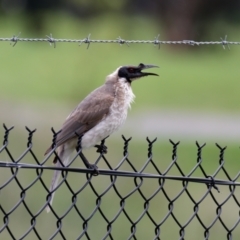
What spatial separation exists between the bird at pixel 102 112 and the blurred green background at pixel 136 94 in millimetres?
2663

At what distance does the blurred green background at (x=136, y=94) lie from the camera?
10.9 metres

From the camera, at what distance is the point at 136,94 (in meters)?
25.1

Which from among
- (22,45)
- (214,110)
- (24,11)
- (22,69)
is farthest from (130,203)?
(22,45)

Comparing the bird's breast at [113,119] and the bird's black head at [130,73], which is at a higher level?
the bird's black head at [130,73]

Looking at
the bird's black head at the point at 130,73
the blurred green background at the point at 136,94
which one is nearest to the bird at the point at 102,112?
the bird's black head at the point at 130,73

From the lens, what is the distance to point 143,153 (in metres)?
16.0

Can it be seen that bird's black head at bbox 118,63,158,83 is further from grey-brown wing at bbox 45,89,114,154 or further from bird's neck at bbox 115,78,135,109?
grey-brown wing at bbox 45,89,114,154

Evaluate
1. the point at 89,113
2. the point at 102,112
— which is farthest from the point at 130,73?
the point at 89,113

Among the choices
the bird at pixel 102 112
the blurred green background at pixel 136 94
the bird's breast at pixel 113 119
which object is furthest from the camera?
the blurred green background at pixel 136 94

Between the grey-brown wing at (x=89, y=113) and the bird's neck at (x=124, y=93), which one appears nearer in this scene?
the grey-brown wing at (x=89, y=113)

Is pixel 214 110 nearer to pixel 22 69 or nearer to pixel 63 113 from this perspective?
pixel 63 113

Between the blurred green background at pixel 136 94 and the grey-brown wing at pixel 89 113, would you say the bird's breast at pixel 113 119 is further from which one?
the blurred green background at pixel 136 94

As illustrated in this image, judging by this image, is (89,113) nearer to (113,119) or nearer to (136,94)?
(113,119)

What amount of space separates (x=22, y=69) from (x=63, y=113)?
30.4 feet
